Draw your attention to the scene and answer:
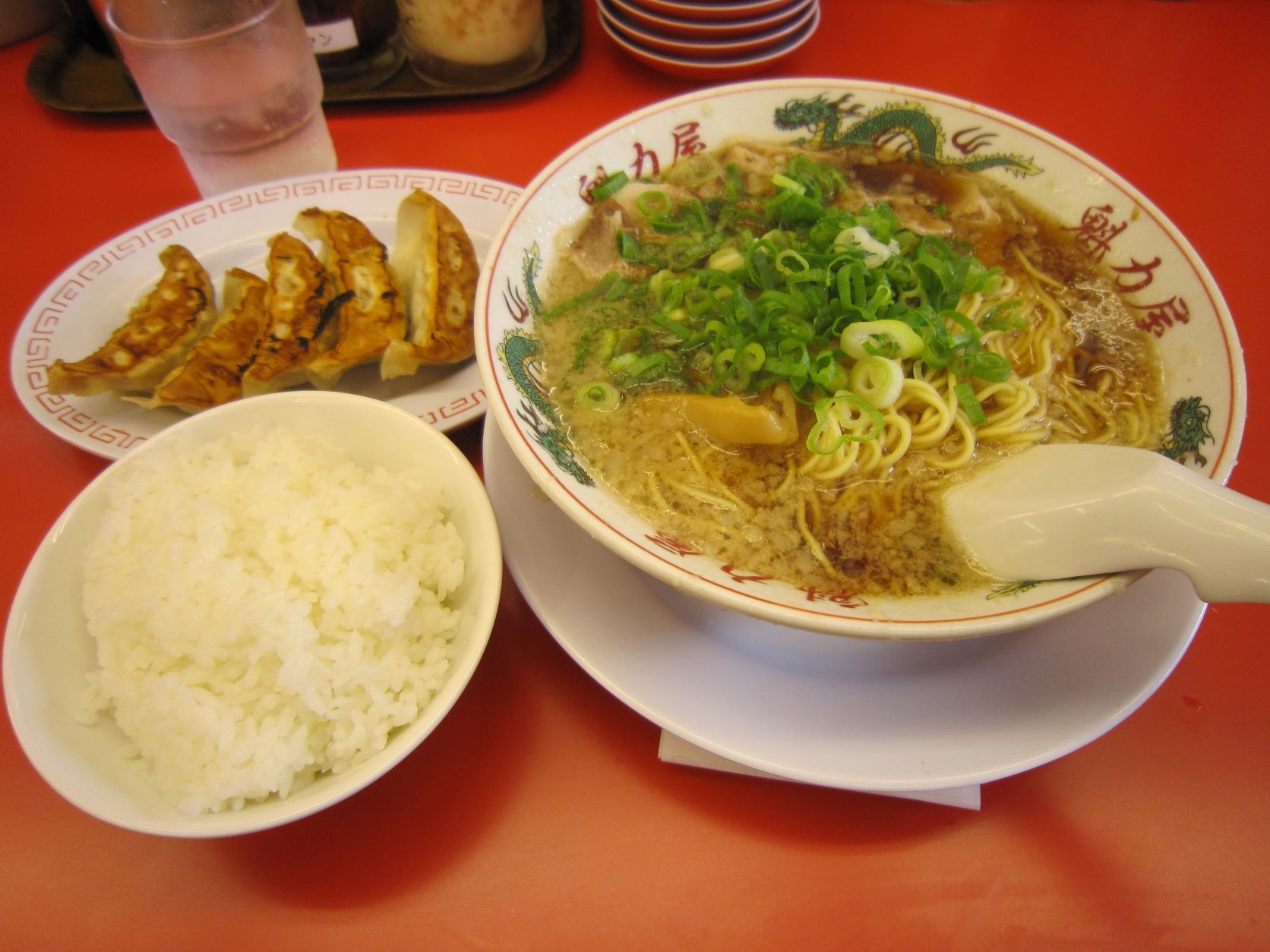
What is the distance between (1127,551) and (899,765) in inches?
17.0

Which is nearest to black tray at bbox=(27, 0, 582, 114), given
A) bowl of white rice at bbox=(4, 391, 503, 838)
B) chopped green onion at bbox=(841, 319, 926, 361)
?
bowl of white rice at bbox=(4, 391, 503, 838)

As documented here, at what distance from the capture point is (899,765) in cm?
109

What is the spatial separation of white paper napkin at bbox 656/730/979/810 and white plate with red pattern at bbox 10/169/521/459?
0.81 metres

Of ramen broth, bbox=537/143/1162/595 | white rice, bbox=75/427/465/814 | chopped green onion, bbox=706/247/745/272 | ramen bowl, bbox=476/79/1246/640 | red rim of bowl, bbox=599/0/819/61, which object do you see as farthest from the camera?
red rim of bowl, bbox=599/0/819/61

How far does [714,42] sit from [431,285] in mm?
1465

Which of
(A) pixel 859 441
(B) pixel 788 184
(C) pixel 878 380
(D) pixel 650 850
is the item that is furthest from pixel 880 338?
(D) pixel 650 850

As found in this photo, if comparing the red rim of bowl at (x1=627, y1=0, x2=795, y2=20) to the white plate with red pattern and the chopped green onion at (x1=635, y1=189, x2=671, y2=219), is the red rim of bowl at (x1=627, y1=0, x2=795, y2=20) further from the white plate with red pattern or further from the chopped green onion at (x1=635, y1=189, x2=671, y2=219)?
the chopped green onion at (x1=635, y1=189, x2=671, y2=219)

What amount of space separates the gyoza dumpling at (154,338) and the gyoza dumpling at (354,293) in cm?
30

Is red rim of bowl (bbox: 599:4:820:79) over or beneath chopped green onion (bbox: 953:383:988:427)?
over

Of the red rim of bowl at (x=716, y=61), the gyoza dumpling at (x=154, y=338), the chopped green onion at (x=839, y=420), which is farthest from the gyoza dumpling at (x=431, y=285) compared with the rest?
the red rim of bowl at (x=716, y=61)

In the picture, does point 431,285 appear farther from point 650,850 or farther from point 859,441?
point 650,850

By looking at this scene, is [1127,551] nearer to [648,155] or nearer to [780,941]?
[780,941]

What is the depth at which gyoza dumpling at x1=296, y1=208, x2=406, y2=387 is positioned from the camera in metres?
1.67

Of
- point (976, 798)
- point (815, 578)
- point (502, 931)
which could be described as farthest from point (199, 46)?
point (976, 798)
